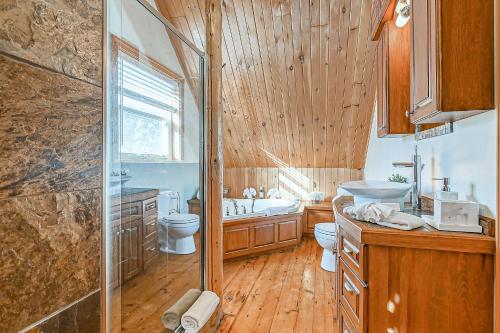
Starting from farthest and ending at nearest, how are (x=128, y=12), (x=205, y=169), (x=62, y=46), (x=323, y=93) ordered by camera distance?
1. (x=323, y=93)
2. (x=205, y=169)
3. (x=128, y=12)
4. (x=62, y=46)

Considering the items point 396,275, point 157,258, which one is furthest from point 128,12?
point 396,275

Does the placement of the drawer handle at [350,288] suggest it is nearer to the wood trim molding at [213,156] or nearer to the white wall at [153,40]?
the wood trim molding at [213,156]

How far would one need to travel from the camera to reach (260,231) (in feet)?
11.8

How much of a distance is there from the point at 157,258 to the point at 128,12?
5.46ft

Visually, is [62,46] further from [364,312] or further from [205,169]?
[364,312]

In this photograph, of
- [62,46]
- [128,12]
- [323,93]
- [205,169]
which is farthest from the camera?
[323,93]

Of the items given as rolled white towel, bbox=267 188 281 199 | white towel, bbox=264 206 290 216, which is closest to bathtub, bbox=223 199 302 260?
white towel, bbox=264 206 290 216

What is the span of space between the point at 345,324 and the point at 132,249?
1375 mm

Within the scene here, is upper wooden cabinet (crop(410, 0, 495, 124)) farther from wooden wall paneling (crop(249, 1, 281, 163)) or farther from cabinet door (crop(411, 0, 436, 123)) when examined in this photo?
wooden wall paneling (crop(249, 1, 281, 163))

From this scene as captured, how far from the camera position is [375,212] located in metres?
1.37

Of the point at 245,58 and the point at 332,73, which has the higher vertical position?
the point at 245,58

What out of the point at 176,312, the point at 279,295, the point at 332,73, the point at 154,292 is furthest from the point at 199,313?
the point at 332,73

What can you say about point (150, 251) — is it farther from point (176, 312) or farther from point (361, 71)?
point (361, 71)

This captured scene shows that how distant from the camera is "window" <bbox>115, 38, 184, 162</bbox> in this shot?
4.84 feet
